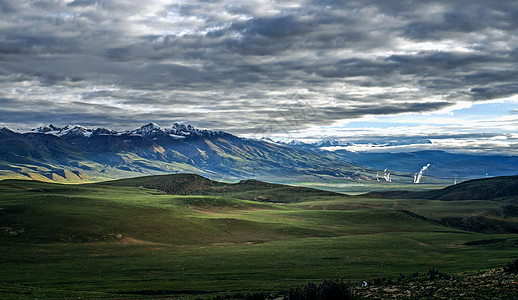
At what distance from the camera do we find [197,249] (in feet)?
290

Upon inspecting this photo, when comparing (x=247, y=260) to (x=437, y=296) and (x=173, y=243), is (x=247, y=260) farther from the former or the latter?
(x=437, y=296)

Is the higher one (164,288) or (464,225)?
(164,288)

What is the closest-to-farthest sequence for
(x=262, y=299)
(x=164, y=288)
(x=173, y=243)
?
(x=262, y=299)
(x=164, y=288)
(x=173, y=243)

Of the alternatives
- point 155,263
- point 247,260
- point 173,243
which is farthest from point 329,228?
point 155,263

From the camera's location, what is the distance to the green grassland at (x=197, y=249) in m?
52.5

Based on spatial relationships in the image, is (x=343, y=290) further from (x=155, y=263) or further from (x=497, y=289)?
(x=155, y=263)

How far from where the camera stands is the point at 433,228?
5453 inches

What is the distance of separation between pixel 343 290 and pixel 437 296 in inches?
245

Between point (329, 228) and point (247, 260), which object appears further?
point (329, 228)

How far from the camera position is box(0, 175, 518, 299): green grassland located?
5253 centimetres

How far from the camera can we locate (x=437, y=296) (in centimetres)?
2855

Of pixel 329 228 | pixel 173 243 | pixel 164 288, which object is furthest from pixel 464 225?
pixel 164 288

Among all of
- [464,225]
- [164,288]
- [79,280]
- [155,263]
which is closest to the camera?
[164,288]

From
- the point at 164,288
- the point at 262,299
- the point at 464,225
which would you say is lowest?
the point at 464,225
